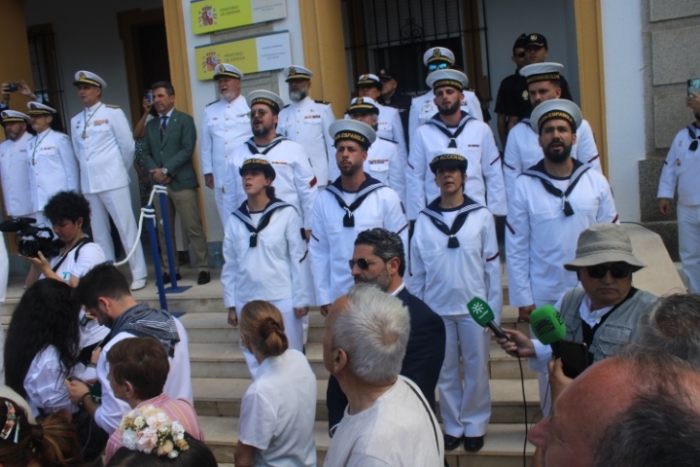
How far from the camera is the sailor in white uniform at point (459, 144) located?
573 cm

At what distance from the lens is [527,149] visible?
18.3ft

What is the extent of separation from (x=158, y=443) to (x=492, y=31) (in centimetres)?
814

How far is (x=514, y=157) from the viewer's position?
5699 mm

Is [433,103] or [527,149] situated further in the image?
[433,103]


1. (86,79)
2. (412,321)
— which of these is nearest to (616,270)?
(412,321)

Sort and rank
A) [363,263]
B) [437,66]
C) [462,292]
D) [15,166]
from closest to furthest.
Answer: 1. [363,263]
2. [462,292]
3. [437,66]
4. [15,166]

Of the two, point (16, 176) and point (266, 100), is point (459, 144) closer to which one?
point (266, 100)

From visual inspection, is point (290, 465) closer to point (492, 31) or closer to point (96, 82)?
point (96, 82)

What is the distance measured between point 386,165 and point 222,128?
1904mm

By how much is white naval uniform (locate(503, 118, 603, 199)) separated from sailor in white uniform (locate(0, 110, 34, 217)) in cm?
562

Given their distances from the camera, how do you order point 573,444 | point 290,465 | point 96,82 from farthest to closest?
point 96,82, point 290,465, point 573,444

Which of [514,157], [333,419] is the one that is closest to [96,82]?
[514,157]

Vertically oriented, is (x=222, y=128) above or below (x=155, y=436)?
above

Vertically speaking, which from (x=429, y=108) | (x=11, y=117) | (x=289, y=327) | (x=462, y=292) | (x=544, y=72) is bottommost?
(x=289, y=327)
